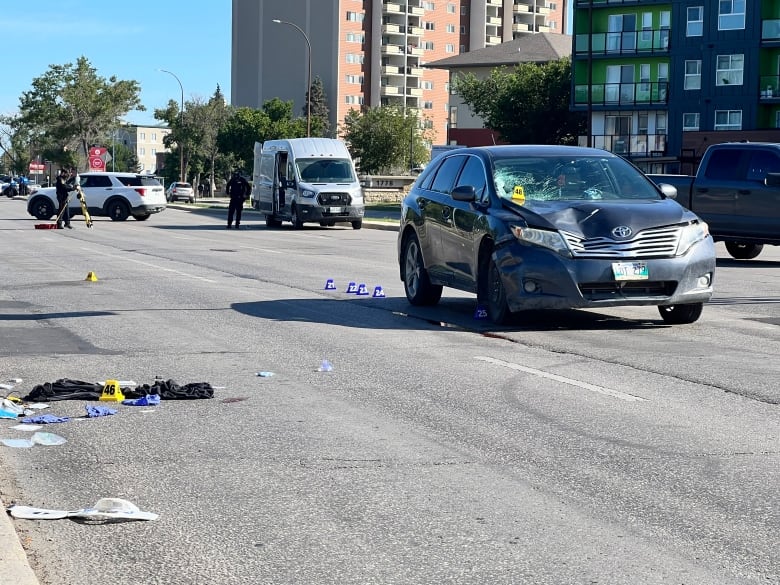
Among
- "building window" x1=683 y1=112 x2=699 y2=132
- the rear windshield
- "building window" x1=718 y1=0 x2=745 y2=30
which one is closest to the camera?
the rear windshield

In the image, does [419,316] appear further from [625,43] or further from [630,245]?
[625,43]

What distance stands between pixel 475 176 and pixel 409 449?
698 cm

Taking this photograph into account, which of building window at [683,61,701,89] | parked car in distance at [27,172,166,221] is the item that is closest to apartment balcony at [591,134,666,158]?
building window at [683,61,701,89]

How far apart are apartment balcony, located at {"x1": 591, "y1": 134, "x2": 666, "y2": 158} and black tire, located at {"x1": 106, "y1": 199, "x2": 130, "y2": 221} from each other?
31957 mm

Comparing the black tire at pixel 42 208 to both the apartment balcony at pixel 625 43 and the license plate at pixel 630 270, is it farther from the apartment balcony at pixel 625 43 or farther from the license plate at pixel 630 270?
the license plate at pixel 630 270

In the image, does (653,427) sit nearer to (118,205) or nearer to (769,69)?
(118,205)

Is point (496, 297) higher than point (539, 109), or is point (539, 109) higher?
point (539, 109)

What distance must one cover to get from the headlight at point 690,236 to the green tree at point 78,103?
112 metres

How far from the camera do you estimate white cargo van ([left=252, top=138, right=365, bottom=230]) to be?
134ft

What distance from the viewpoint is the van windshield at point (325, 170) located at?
4144 centimetres

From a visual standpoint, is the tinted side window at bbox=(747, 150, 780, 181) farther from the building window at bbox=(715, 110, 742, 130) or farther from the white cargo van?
the building window at bbox=(715, 110, 742, 130)

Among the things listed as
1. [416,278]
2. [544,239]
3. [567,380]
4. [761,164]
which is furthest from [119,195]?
[567,380]

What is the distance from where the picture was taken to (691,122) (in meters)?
70.4

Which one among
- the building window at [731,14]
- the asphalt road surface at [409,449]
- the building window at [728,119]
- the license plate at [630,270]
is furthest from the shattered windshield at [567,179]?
the building window at [728,119]
